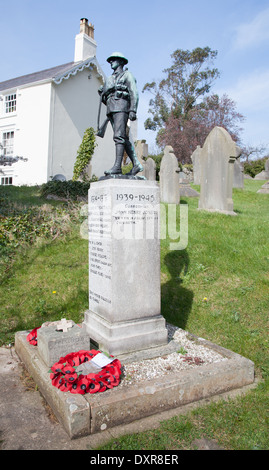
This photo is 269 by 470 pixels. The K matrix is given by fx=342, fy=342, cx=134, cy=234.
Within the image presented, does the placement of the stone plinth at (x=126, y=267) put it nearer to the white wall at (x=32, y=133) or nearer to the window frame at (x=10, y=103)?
the white wall at (x=32, y=133)

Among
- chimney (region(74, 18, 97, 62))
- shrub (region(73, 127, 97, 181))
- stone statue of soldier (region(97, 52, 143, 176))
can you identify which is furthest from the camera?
chimney (region(74, 18, 97, 62))

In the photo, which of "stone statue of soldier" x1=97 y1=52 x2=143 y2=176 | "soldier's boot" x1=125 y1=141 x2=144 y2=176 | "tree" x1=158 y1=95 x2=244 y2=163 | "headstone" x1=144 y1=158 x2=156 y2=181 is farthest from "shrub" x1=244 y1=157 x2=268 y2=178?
"stone statue of soldier" x1=97 y1=52 x2=143 y2=176

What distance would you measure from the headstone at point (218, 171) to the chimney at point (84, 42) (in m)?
16.0

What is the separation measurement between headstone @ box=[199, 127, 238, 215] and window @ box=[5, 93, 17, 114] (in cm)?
1625

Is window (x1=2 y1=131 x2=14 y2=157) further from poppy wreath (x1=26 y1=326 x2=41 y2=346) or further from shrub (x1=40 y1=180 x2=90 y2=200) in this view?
poppy wreath (x1=26 y1=326 x2=41 y2=346)

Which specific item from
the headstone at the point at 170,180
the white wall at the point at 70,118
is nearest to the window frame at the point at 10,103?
the white wall at the point at 70,118

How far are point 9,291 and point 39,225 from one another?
2727 mm

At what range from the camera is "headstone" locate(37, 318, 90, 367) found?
11.4 ft

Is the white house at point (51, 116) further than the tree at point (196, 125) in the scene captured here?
No

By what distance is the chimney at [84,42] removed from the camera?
69.5 ft

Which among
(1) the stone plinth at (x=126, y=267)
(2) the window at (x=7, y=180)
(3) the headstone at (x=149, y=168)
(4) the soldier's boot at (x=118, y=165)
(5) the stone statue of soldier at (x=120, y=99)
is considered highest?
(2) the window at (x=7, y=180)
